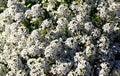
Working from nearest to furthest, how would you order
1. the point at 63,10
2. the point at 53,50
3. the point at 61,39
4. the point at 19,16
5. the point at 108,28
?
the point at 53,50 → the point at 61,39 → the point at 108,28 → the point at 63,10 → the point at 19,16

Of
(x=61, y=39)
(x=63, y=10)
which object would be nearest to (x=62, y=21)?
(x=63, y=10)

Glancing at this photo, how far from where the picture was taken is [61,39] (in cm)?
1062

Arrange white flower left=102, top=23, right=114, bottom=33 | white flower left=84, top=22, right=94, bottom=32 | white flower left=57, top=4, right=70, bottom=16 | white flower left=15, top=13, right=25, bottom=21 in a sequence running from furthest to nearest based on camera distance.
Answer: white flower left=15, top=13, right=25, bottom=21 < white flower left=57, top=4, right=70, bottom=16 < white flower left=102, top=23, right=114, bottom=33 < white flower left=84, top=22, right=94, bottom=32

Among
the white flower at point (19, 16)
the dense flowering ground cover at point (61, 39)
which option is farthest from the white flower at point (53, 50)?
the white flower at point (19, 16)

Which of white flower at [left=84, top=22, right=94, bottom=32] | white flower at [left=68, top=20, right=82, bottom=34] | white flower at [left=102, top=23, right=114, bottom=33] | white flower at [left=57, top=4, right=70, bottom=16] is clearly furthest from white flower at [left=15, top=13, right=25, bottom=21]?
white flower at [left=102, top=23, right=114, bottom=33]

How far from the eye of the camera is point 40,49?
10406 mm

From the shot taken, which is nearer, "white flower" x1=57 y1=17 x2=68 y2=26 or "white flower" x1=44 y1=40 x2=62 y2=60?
"white flower" x1=44 y1=40 x2=62 y2=60

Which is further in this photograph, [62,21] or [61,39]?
[62,21]

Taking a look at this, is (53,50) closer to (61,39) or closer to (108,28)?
(61,39)

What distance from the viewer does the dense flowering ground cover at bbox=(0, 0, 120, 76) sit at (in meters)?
10.2

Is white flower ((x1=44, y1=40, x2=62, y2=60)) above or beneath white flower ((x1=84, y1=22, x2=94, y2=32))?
beneath

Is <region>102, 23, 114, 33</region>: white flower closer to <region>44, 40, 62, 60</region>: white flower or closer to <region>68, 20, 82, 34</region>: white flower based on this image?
<region>68, 20, 82, 34</region>: white flower

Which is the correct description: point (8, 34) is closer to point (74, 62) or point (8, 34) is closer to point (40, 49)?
point (40, 49)

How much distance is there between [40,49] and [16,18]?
1.39m
